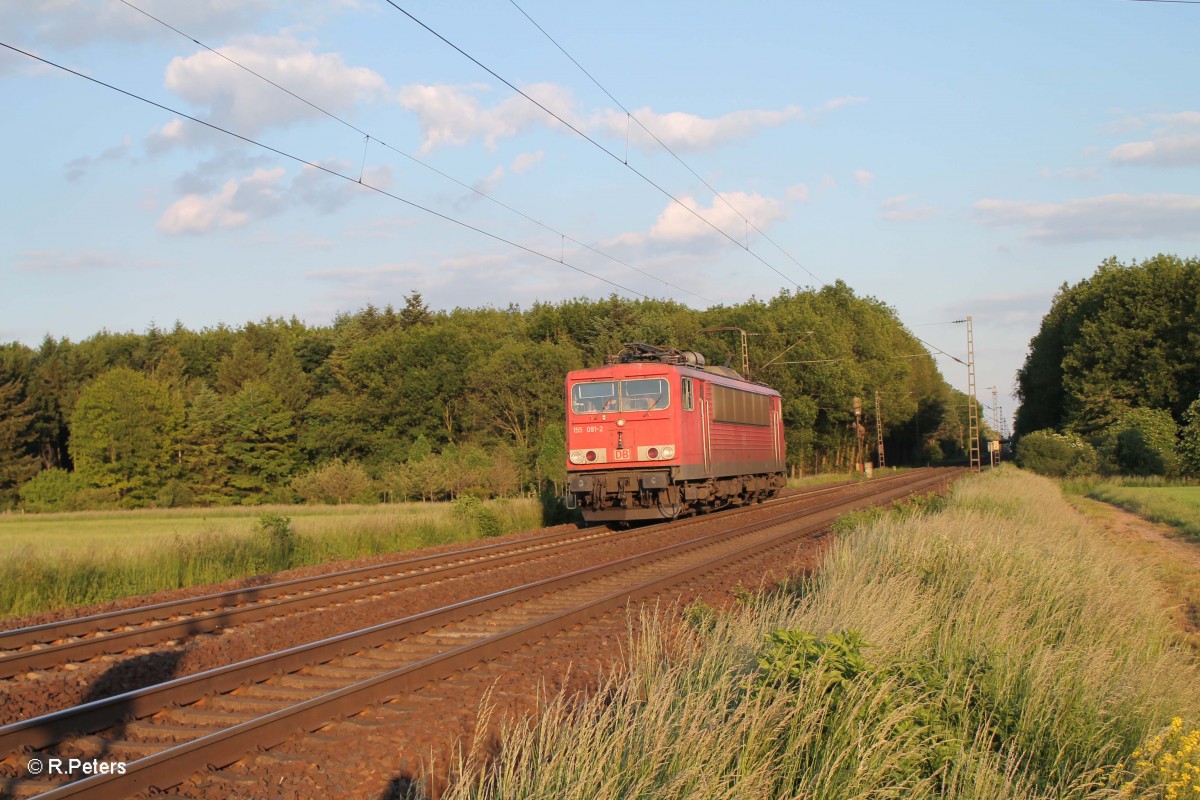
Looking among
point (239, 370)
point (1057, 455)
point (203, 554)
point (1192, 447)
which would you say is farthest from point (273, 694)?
point (239, 370)

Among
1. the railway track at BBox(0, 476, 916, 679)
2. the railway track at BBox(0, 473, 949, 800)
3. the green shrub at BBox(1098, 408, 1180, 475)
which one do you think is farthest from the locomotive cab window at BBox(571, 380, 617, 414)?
the green shrub at BBox(1098, 408, 1180, 475)

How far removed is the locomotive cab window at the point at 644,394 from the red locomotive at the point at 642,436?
22 millimetres

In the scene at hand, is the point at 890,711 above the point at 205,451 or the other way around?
the other way around

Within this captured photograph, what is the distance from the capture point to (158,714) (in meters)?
6.51

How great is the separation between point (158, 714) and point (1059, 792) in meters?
5.55

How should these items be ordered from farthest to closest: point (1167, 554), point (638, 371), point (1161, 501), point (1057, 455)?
1. point (1057, 455)
2. point (1161, 501)
3. point (638, 371)
4. point (1167, 554)

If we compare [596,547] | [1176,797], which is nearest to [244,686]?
[1176,797]

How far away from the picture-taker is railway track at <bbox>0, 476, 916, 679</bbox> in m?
8.72

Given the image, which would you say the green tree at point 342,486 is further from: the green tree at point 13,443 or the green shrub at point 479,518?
the green shrub at point 479,518

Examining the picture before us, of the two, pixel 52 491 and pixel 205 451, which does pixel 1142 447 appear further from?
pixel 52 491

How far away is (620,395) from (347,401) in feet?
168

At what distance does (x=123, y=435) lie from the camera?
64.2 m

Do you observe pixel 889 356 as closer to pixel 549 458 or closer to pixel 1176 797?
pixel 549 458

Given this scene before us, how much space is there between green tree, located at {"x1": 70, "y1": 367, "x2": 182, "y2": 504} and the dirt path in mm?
56836
